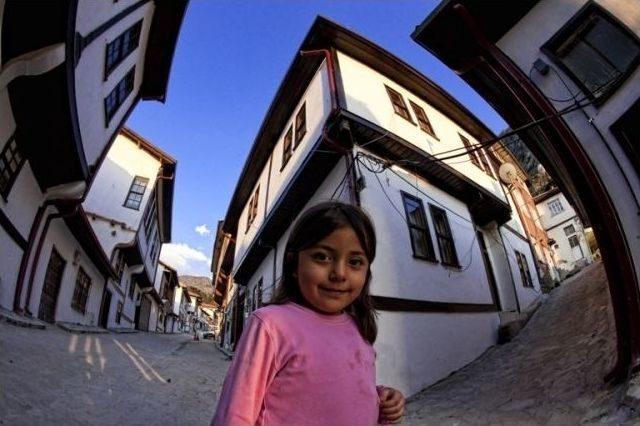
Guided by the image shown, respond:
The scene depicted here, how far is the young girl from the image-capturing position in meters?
1.17

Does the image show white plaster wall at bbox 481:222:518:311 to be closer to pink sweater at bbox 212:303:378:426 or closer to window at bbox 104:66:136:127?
pink sweater at bbox 212:303:378:426

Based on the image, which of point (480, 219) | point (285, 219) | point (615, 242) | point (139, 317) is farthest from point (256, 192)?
point (139, 317)

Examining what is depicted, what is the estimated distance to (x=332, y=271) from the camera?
145cm

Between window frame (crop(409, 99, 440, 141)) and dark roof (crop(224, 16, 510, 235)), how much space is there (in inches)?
30.5

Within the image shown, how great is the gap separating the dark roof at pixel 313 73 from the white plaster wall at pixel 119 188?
6.08 metres

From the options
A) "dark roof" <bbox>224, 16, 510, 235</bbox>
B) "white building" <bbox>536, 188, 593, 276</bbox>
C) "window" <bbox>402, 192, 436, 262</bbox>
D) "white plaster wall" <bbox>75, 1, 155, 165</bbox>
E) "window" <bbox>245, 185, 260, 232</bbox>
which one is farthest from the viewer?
"white building" <bbox>536, 188, 593, 276</bbox>

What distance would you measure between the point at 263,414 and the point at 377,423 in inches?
19.7

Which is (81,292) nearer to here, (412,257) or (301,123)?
(301,123)

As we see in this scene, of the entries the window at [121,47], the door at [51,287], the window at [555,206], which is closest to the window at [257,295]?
the door at [51,287]

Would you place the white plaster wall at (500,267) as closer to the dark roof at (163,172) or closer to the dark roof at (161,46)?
the dark roof at (161,46)

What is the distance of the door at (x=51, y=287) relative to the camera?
10430 millimetres

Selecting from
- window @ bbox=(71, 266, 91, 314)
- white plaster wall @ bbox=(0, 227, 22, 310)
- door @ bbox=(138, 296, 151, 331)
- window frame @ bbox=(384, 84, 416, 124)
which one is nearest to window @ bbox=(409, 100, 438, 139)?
window frame @ bbox=(384, 84, 416, 124)

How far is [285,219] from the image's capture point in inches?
445

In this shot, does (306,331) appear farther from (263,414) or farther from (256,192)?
(256,192)
